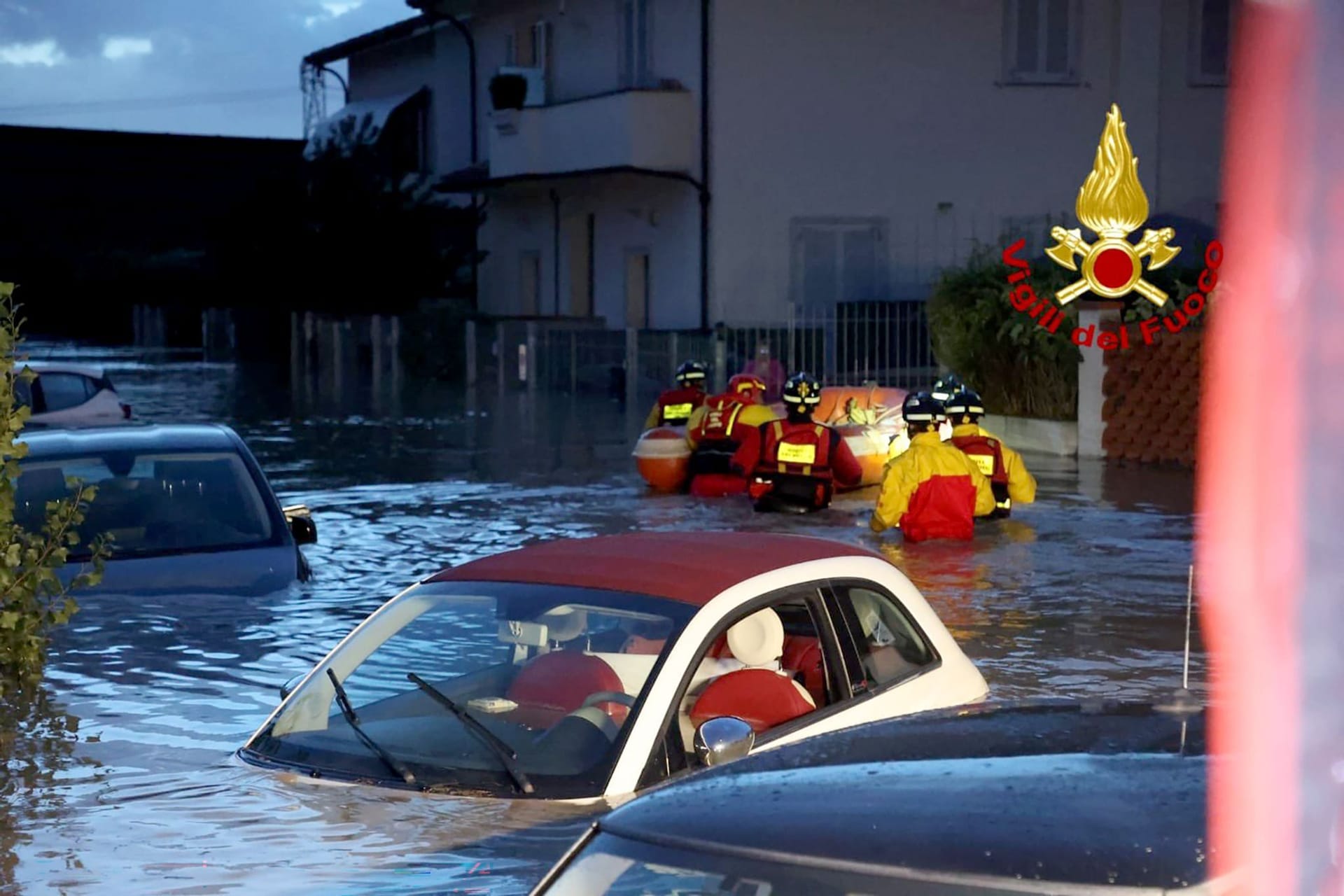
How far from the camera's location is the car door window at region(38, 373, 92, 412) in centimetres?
1836

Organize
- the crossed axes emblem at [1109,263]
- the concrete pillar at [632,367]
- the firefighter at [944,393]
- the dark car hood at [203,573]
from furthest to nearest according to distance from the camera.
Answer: the concrete pillar at [632,367]
the crossed axes emblem at [1109,263]
the firefighter at [944,393]
the dark car hood at [203,573]

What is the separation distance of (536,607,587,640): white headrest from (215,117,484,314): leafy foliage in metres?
34.1

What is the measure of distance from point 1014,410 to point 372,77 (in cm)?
2856

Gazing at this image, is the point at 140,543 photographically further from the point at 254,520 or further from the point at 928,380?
the point at 928,380

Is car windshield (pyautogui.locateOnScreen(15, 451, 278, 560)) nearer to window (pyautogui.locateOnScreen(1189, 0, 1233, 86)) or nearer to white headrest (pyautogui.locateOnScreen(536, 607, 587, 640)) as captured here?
white headrest (pyautogui.locateOnScreen(536, 607, 587, 640))

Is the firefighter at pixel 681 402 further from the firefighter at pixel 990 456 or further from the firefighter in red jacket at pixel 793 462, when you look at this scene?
the firefighter at pixel 990 456

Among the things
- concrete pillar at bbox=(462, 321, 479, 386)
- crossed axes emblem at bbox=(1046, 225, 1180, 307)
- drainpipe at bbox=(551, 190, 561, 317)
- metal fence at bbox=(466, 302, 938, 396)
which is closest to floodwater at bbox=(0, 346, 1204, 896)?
crossed axes emblem at bbox=(1046, 225, 1180, 307)

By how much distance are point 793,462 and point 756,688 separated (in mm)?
10636

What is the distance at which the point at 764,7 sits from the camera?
3200cm

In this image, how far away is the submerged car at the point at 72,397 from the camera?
715 inches

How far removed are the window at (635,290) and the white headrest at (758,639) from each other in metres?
28.9

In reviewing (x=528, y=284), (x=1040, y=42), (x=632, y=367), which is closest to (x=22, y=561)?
(x=632, y=367)

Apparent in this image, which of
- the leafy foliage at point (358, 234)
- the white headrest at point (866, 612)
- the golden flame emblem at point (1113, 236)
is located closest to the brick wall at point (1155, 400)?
the golden flame emblem at point (1113, 236)

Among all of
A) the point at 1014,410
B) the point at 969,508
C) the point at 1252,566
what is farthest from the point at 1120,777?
the point at 1014,410
